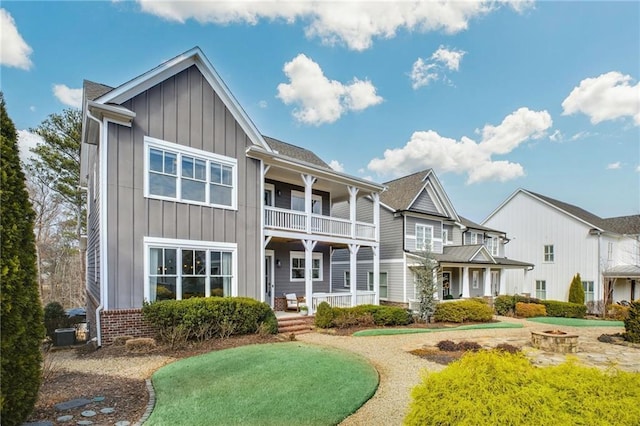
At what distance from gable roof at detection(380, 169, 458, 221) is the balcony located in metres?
4.41

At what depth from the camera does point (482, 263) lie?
22703mm

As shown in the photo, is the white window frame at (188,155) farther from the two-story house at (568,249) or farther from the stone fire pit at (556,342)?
the two-story house at (568,249)

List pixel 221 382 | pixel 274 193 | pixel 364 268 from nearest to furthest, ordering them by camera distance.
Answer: pixel 221 382 < pixel 274 193 < pixel 364 268

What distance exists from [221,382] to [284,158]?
944 centimetres

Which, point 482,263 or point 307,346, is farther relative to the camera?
point 482,263

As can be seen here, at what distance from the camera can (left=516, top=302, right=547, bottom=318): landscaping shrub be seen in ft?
70.8

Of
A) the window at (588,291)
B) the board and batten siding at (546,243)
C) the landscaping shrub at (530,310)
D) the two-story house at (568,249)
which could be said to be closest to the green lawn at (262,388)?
the landscaping shrub at (530,310)

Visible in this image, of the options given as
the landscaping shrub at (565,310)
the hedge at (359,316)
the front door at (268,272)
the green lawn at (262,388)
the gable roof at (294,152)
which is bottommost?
the landscaping shrub at (565,310)

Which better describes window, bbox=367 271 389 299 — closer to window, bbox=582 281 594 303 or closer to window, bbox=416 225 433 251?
window, bbox=416 225 433 251

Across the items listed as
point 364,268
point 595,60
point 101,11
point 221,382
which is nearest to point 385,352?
point 221,382

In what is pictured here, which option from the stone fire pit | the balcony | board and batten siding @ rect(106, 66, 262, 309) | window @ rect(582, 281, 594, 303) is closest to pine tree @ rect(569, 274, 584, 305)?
window @ rect(582, 281, 594, 303)

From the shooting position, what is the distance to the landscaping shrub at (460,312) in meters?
17.2

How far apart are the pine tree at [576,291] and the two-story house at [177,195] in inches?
869

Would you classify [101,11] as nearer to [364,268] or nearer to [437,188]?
[364,268]
